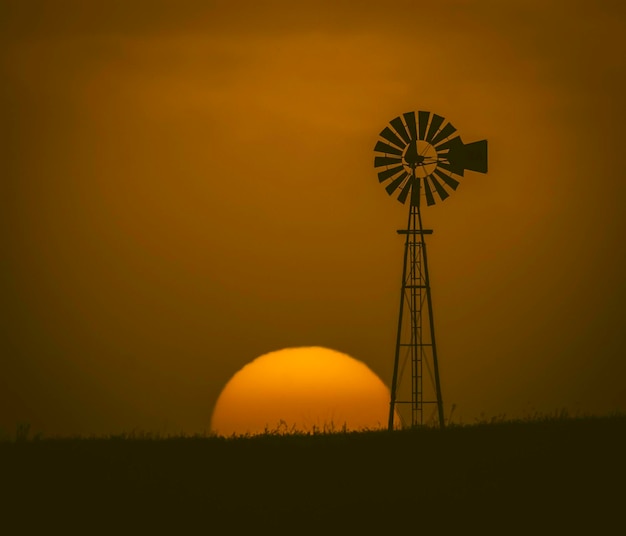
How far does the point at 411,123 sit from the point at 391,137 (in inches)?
20.4

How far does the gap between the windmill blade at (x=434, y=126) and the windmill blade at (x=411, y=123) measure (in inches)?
11.2

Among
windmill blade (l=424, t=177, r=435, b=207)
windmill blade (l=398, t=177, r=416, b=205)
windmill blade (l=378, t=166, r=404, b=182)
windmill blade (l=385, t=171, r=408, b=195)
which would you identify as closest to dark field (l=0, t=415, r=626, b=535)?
windmill blade (l=424, t=177, r=435, b=207)

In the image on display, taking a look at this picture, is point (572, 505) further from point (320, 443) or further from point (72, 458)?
point (72, 458)

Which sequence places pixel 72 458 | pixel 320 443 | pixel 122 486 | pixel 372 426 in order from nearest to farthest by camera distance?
pixel 122 486 < pixel 72 458 < pixel 320 443 < pixel 372 426

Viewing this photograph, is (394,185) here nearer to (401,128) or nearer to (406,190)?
(406,190)

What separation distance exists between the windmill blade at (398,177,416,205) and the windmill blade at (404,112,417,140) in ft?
2.88

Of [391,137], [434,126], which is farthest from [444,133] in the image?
[391,137]

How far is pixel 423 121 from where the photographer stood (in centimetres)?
2505

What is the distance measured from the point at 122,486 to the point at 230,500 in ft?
4.13

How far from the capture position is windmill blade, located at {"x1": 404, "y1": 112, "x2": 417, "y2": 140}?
2497cm

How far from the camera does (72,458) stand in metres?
14.5

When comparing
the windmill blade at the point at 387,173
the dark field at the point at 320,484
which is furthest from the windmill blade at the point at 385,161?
the dark field at the point at 320,484

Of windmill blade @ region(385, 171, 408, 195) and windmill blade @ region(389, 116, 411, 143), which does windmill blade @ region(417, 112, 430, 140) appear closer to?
windmill blade @ region(389, 116, 411, 143)

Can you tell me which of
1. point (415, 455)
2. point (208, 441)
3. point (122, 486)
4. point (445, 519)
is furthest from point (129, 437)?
point (445, 519)
